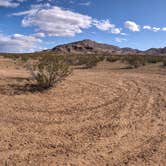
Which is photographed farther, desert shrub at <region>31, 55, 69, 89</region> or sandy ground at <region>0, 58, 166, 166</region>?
desert shrub at <region>31, 55, 69, 89</region>

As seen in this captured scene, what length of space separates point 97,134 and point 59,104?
9.61 ft

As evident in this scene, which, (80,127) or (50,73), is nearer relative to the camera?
(80,127)

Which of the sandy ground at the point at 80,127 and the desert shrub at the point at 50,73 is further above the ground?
the desert shrub at the point at 50,73

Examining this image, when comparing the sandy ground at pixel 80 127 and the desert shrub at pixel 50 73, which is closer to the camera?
the sandy ground at pixel 80 127

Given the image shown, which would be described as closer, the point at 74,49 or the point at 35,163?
the point at 35,163

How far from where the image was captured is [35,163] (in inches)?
249

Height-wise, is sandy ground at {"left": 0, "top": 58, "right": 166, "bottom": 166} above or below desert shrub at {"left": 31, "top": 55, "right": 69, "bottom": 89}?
below

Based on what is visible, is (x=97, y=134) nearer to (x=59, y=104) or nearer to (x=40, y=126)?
(x=40, y=126)

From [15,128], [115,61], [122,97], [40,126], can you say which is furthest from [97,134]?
[115,61]

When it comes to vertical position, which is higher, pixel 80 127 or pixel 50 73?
pixel 50 73

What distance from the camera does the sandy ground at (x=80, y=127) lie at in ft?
21.9

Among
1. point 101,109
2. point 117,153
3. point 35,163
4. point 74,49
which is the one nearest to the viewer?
point 35,163

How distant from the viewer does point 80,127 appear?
8.49m

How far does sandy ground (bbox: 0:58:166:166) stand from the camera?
263 inches
